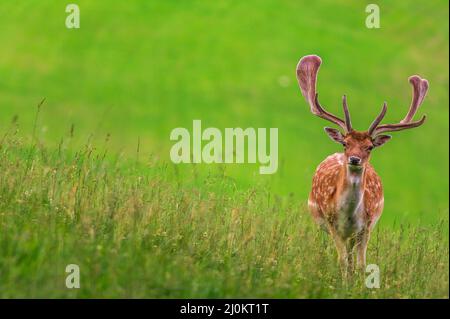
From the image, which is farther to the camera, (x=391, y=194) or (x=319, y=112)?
(x=391, y=194)

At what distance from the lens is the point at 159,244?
7.85m

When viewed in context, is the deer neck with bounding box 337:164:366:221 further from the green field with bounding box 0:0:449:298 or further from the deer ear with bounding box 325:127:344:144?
the green field with bounding box 0:0:449:298

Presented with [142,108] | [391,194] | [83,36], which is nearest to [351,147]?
[391,194]

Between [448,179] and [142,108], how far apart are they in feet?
36.1

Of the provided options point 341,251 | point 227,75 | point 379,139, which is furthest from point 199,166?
point 341,251

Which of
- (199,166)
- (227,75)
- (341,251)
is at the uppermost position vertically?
(227,75)

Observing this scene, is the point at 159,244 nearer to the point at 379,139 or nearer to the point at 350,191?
the point at 350,191

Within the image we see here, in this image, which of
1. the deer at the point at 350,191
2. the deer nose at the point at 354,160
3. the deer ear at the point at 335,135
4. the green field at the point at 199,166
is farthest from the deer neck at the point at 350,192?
the green field at the point at 199,166

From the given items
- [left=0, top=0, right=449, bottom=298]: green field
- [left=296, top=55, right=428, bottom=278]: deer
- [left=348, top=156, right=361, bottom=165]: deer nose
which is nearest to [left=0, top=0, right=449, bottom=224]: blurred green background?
[left=0, top=0, right=449, bottom=298]: green field

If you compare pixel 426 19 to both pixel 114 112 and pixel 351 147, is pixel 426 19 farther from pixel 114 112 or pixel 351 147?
pixel 351 147

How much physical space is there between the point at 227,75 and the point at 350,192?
28.0m

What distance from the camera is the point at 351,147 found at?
31.3 feet

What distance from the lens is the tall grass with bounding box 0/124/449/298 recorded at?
6.93m

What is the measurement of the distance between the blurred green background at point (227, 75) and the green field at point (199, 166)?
0.09m
